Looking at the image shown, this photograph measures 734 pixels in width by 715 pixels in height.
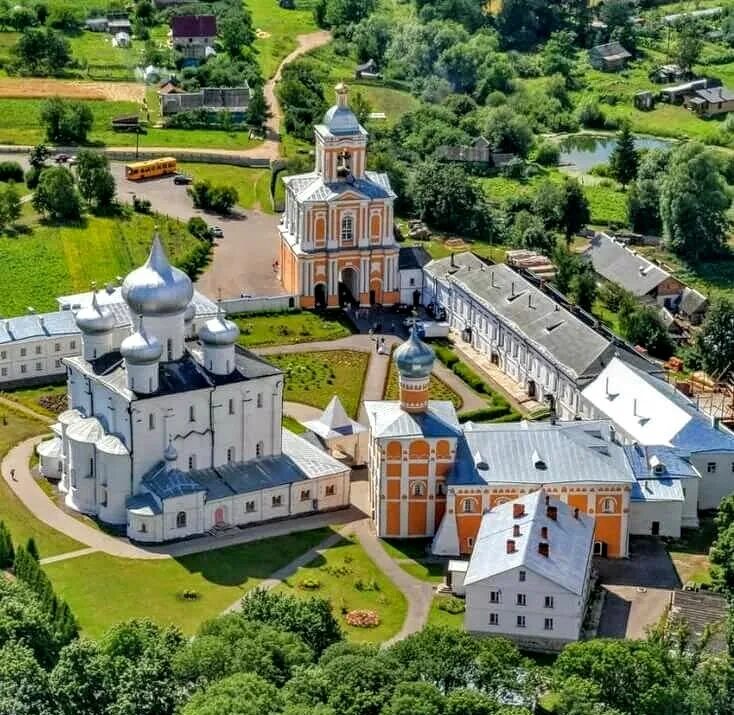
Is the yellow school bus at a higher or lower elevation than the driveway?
higher

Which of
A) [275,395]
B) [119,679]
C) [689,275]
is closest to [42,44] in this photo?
[689,275]

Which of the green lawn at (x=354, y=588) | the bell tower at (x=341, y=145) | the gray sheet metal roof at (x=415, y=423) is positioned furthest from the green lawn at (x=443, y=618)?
the bell tower at (x=341, y=145)

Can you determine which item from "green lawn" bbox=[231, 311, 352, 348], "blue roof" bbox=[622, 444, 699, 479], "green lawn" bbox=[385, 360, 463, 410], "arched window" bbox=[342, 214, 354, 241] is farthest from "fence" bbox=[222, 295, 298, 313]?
"blue roof" bbox=[622, 444, 699, 479]

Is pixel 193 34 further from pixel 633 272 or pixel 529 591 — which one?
pixel 529 591

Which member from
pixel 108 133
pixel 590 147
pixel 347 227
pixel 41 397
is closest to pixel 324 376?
pixel 347 227

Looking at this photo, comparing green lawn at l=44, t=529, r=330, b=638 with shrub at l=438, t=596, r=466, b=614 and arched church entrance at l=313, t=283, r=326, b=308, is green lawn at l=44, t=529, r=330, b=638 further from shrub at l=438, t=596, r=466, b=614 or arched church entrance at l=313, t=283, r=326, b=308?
arched church entrance at l=313, t=283, r=326, b=308

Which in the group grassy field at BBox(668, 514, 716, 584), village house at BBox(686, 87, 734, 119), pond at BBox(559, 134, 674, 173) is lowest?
grassy field at BBox(668, 514, 716, 584)
